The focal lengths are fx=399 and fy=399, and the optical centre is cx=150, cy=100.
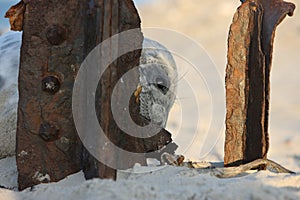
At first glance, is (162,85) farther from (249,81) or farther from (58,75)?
(58,75)

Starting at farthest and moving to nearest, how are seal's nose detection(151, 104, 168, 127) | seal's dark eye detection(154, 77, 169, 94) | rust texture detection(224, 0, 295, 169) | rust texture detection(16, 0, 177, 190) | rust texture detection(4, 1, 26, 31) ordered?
seal's dark eye detection(154, 77, 169, 94) < seal's nose detection(151, 104, 168, 127) < rust texture detection(224, 0, 295, 169) < rust texture detection(4, 1, 26, 31) < rust texture detection(16, 0, 177, 190)

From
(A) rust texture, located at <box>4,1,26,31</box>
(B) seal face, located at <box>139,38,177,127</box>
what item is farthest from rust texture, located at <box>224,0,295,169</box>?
(A) rust texture, located at <box>4,1,26,31</box>

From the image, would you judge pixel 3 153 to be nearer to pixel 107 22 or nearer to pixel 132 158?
pixel 132 158

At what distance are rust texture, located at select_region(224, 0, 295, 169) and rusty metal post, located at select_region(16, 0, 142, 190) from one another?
2.72 feet

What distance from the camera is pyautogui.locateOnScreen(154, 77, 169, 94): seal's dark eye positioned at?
3.27 meters

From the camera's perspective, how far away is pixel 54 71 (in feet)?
5.60

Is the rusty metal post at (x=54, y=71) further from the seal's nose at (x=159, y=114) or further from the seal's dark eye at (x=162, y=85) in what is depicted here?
the seal's dark eye at (x=162, y=85)

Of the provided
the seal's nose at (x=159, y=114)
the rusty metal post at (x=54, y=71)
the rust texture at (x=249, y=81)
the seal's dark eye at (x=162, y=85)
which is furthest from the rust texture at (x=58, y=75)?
the seal's dark eye at (x=162, y=85)

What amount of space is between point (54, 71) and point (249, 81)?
1165 millimetres

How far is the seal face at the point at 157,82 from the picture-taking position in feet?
10.0

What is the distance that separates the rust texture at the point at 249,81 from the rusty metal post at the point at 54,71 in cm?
83

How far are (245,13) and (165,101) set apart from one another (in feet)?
3.77

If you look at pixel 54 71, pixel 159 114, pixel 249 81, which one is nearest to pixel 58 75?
pixel 54 71

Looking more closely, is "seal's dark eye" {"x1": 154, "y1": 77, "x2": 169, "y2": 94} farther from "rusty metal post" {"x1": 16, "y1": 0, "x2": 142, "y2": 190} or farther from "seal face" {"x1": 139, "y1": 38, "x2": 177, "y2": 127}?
"rusty metal post" {"x1": 16, "y1": 0, "x2": 142, "y2": 190}
